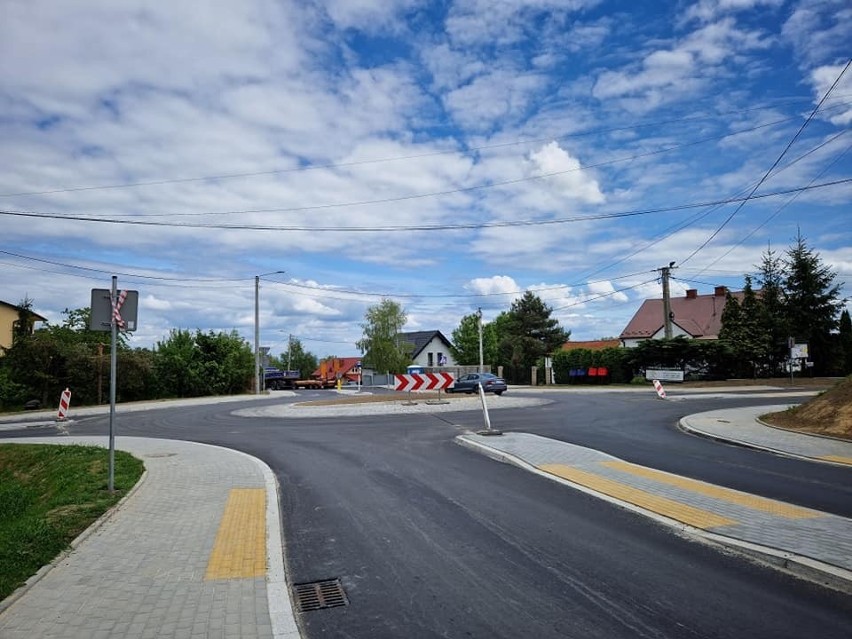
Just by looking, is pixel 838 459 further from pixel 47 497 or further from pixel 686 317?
pixel 686 317

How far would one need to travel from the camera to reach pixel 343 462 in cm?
1228

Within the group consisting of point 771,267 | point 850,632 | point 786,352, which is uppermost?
point 771,267

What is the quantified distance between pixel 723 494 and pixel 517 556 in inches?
161

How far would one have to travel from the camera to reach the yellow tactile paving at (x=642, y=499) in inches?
286

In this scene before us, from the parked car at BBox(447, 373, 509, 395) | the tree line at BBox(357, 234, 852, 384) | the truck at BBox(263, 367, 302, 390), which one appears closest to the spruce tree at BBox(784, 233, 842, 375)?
the tree line at BBox(357, 234, 852, 384)

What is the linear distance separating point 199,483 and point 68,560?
406cm

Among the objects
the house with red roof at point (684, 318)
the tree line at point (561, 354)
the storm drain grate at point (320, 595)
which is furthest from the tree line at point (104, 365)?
the house with red roof at point (684, 318)

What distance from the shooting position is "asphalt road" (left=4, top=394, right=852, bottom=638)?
15.1ft

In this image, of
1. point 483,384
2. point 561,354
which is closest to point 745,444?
point 483,384

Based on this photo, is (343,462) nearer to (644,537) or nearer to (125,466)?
(125,466)

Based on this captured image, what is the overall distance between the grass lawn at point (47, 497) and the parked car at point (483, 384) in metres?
26.3

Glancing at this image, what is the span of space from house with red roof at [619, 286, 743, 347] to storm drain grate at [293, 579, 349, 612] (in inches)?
2470

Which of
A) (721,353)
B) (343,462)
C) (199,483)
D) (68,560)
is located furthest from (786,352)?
(68,560)

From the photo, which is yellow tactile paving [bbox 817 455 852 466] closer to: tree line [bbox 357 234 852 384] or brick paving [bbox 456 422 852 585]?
brick paving [bbox 456 422 852 585]
